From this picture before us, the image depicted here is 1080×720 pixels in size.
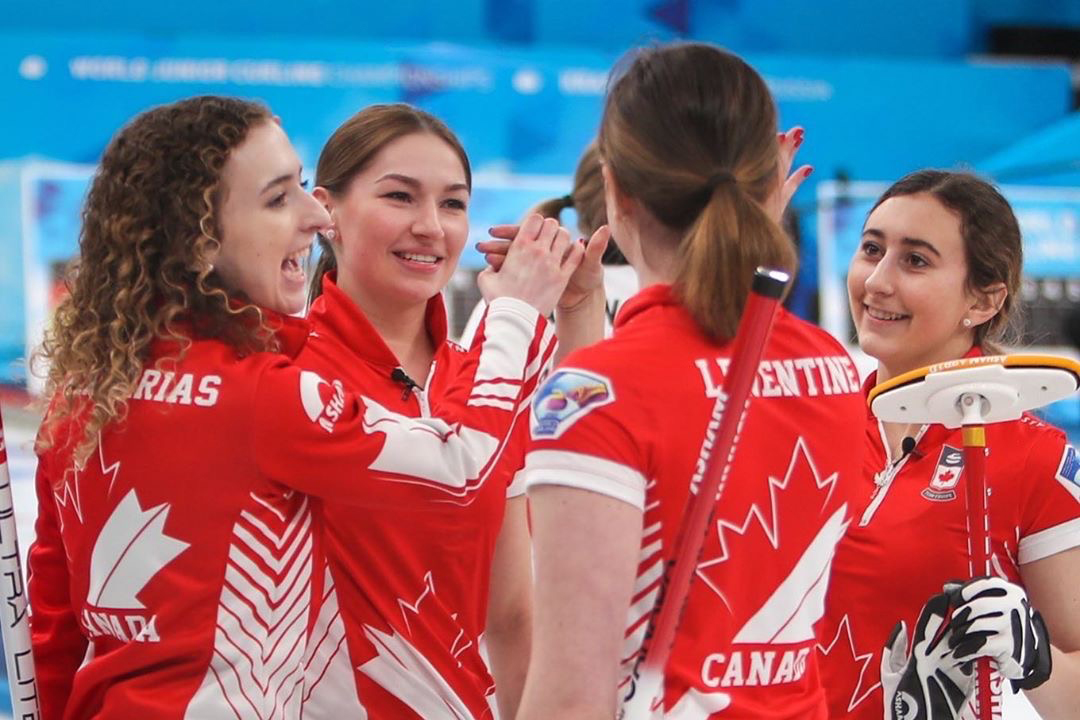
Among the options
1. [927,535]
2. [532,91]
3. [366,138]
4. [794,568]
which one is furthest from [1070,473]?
[532,91]

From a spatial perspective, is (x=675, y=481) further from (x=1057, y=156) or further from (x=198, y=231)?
(x=1057, y=156)

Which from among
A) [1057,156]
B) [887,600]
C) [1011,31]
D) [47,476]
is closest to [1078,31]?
[1011,31]

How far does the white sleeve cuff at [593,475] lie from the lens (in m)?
1.35

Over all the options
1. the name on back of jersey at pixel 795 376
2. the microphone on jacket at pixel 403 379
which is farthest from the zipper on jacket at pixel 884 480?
the microphone on jacket at pixel 403 379

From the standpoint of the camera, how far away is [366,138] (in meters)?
2.14

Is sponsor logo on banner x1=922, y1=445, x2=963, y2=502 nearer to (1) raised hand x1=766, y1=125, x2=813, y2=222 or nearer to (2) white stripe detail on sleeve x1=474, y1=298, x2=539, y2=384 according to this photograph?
(1) raised hand x1=766, y1=125, x2=813, y2=222

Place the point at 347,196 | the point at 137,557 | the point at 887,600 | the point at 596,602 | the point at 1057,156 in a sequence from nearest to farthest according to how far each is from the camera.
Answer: the point at 596,602 < the point at 137,557 < the point at 887,600 < the point at 347,196 < the point at 1057,156

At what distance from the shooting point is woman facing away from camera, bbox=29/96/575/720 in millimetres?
1633

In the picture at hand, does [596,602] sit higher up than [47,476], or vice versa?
[47,476]

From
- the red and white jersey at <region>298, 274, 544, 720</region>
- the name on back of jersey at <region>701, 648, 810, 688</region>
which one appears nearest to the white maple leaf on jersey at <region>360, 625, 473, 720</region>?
the red and white jersey at <region>298, 274, 544, 720</region>

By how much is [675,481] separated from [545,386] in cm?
16

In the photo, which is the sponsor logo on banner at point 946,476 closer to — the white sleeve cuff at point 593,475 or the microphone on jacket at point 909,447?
the microphone on jacket at point 909,447

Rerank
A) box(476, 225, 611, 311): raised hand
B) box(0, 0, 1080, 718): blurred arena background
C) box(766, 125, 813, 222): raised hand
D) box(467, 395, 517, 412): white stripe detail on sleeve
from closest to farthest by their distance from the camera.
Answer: box(766, 125, 813, 222): raised hand → box(467, 395, 517, 412): white stripe detail on sleeve → box(476, 225, 611, 311): raised hand → box(0, 0, 1080, 718): blurred arena background

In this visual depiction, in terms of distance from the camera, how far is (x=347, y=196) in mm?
2158
